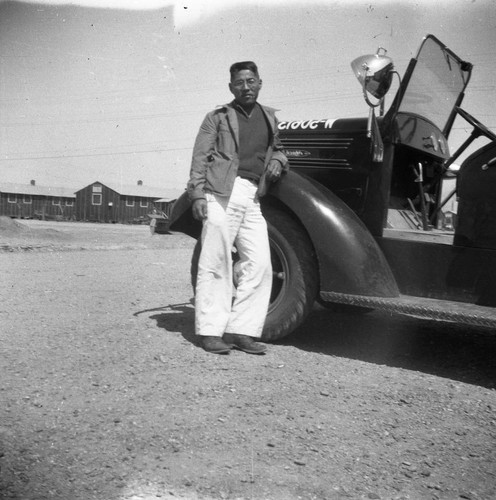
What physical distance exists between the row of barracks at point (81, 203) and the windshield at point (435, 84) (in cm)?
5679

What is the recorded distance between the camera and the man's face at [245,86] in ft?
12.9

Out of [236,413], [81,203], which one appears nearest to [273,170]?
[236,413]

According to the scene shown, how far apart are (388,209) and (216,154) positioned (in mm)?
1452

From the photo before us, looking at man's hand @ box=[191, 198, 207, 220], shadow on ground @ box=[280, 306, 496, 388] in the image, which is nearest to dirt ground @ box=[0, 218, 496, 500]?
shadow on ground @ box=[280, 306, 496, 388]

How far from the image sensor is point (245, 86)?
12.9 ft

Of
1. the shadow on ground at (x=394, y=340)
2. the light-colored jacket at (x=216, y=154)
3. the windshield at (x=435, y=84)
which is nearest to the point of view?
the light-colored jacket at (x=216, y=154)

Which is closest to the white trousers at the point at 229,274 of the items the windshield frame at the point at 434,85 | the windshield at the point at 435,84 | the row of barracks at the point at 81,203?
the windshield frame at the point at 434,85

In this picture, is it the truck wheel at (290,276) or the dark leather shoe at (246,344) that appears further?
the truck wheel at (290,276)

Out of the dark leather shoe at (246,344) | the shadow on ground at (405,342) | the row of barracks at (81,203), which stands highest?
the row of barracks at (81,203)

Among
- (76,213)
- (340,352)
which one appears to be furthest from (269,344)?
(76,213)

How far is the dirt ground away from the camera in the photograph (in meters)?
2.09

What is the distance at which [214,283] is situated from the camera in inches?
152

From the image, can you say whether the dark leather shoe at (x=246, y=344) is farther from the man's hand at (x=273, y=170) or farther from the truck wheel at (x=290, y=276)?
the man's hand at (x=273, y=170)

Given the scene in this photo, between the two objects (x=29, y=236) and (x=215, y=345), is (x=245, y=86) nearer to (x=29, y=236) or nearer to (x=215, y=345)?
(x=215, y=345)
